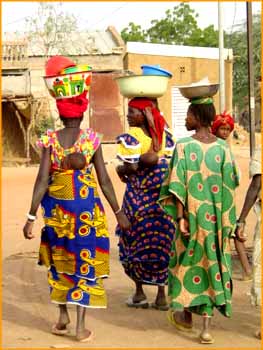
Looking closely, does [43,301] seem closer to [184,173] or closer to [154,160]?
[154,160]

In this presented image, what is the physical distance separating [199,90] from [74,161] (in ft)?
3.22

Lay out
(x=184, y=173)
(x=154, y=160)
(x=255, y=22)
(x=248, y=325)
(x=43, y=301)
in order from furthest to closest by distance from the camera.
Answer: (x=255, y=22)
(x=43, y=301)
(x=154, y=160)
(x=248, y=325)
(x=184, y=173)

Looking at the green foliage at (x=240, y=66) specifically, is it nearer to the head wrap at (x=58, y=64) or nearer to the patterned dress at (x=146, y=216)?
the patterned dress at (x=146, y=216)

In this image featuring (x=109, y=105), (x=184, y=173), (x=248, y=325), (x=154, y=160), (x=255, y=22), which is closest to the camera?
(x=184, y=173)

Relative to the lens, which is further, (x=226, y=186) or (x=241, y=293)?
(x=241, y=293)

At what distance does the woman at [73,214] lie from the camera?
195 inches

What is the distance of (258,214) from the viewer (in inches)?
197

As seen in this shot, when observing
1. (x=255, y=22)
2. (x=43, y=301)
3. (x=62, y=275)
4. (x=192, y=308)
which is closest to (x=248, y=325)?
(x=192, y=308)

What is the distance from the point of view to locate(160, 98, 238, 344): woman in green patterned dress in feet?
15.7

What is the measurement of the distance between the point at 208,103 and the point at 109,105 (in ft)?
60.8

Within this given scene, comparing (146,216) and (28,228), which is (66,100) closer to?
(28,228)

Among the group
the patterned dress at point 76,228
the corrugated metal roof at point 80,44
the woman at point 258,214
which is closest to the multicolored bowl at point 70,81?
the patterned dress at point 76,228

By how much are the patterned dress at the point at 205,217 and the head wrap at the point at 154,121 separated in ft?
3.18

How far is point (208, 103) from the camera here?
16.3 feet
